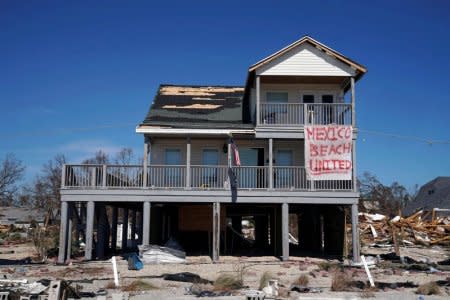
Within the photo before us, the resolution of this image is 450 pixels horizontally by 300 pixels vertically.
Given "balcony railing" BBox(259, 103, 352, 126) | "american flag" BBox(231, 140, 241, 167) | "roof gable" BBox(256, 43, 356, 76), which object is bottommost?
"american flag" BBox(231, 140, 241, 167)

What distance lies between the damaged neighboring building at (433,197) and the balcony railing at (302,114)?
25.7 metres

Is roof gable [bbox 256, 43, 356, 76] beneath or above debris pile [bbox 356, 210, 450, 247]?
above

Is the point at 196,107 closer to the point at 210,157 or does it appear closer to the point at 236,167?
the point at 210,157

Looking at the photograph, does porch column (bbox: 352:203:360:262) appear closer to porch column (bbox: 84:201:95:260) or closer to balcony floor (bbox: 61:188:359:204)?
balcony floor (bbox: 61:188:359:204)

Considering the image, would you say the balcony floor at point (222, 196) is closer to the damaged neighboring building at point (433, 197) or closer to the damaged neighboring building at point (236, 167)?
the damaged neighboring building at point (236, 167)

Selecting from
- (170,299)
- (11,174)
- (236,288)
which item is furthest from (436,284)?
(11,174)

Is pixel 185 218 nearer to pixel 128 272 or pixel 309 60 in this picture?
pixel 128 272

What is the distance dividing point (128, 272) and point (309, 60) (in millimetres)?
11706

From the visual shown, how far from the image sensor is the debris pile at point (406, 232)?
104 feet

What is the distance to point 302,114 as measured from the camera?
22188 mm

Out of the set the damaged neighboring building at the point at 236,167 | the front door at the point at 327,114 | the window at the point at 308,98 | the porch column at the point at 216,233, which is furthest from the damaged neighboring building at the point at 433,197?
the porch column at the point at 216,233

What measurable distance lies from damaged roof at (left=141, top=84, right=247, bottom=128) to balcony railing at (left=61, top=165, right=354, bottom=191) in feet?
6.80

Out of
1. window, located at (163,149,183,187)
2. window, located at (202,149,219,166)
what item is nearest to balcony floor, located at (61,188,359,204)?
window, located at (163,149,183,187)

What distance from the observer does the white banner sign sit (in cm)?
2064
